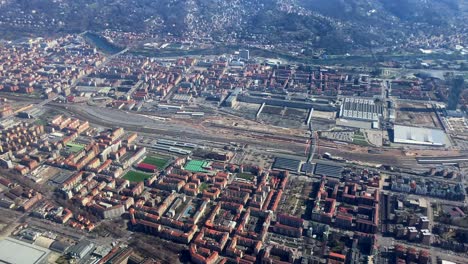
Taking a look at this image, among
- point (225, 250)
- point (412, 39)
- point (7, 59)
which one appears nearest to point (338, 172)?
point (225, 250)

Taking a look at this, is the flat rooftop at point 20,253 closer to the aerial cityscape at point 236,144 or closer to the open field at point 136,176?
the aerial cityscape at point 236,144

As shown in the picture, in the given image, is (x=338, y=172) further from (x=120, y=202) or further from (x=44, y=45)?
(x=44, y=45)

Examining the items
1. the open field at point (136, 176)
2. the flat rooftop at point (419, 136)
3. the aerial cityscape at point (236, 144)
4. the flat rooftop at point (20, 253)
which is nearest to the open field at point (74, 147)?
the aerial cityscape at point (236, 144)

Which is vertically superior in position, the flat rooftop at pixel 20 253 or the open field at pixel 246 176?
the open field at pixel 246 176

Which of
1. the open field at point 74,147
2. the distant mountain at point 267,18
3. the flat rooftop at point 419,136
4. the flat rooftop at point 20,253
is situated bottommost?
the flat rooftop at point 20,253

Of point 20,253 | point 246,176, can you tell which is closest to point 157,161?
point 246,176
